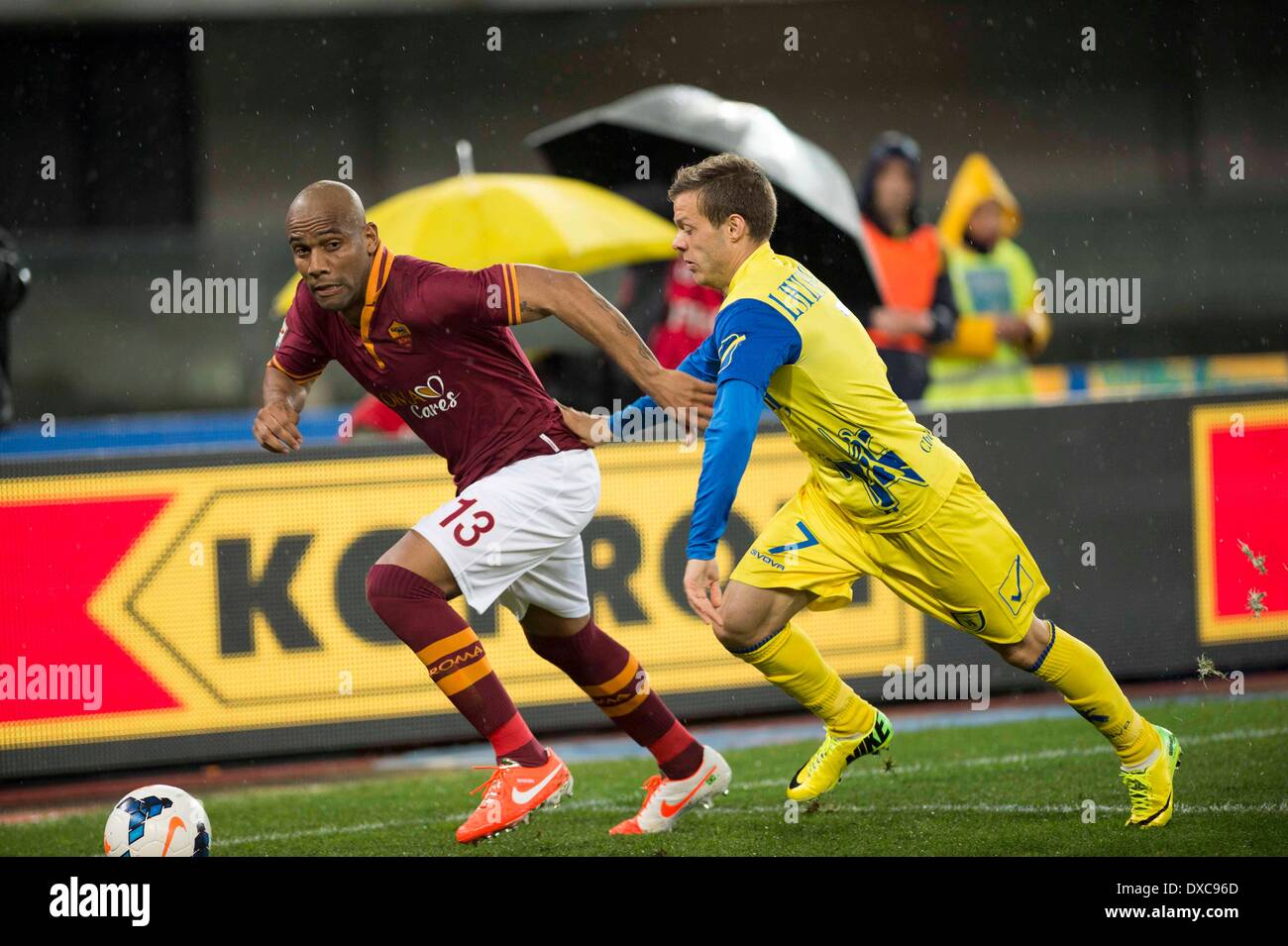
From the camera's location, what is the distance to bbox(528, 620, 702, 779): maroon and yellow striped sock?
4.79 metres

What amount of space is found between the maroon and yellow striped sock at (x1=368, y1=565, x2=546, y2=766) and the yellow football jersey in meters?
1.09

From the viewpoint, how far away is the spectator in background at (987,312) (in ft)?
29.4

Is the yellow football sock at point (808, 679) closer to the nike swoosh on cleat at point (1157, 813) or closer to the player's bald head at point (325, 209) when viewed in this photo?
the nike swoosh on cleat at point (1157, 813)

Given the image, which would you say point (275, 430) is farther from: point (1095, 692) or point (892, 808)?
point (1095, 692)

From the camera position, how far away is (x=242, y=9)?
16156 millimetres

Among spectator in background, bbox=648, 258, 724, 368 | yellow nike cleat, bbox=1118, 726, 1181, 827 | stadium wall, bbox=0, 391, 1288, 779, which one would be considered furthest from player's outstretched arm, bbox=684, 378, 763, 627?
spectator in background, bbox=648, 258, 724, 368

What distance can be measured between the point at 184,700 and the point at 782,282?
3214 mm

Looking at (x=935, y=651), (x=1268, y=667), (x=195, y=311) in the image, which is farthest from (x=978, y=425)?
(x=195, y=311)

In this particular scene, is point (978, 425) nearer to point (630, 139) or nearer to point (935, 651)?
point (935, 651)

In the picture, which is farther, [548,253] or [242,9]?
[242,9]

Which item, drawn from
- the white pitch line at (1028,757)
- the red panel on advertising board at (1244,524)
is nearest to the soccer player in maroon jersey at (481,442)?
the white pitch line at (1028,757)

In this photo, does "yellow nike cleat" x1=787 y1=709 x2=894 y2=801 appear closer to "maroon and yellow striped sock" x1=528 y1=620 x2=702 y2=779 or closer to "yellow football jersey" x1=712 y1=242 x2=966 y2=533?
"maroon and yellow striped sock" x1=528 y1=620 x2=702 y2=779

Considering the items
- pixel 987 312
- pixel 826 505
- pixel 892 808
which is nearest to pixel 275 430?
pixel 826 505
